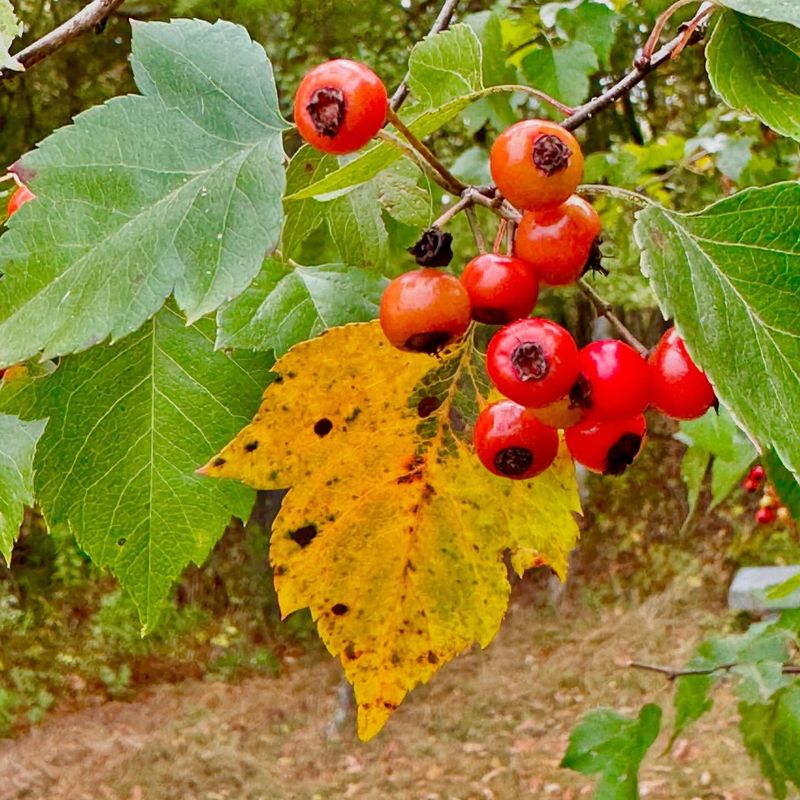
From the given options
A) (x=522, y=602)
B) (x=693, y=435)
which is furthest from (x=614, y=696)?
(x=693, y=435)

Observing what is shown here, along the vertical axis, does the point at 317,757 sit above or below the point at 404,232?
below

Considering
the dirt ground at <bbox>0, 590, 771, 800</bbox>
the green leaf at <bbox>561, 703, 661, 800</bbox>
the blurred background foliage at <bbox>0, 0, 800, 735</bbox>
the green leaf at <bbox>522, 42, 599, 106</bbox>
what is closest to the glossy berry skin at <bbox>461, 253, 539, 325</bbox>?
the green leaf at <bbox>561, 703, 661, 800</bbox>

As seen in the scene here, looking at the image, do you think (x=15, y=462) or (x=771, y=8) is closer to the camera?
(x=771, y=8)

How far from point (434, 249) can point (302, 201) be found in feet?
0.58

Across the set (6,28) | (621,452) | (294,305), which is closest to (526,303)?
(621,452)

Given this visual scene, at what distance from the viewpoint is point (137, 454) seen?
0.70 metres

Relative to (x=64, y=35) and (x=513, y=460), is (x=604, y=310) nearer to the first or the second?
(x=513, y=460)

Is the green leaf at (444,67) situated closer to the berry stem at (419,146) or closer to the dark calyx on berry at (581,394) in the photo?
the berry stem at (419,146)

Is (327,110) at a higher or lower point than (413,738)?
higher

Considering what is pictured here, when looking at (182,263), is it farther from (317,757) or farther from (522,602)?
(522,602)

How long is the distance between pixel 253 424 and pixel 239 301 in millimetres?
114

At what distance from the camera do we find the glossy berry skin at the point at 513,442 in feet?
1.97

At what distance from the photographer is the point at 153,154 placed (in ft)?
1.90

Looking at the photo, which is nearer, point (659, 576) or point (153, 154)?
point (153, 154)
